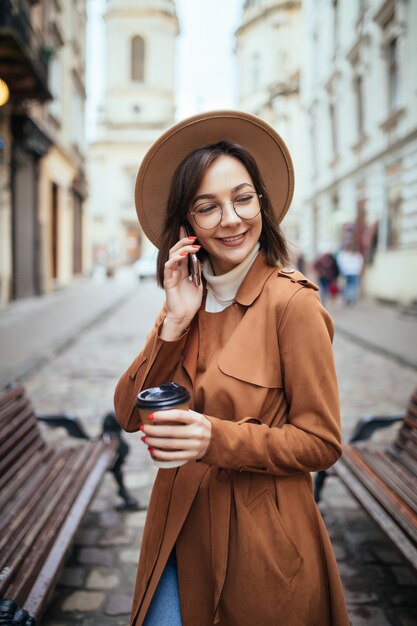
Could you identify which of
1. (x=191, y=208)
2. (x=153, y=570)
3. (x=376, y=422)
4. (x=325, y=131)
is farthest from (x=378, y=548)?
(x=325, y=131)

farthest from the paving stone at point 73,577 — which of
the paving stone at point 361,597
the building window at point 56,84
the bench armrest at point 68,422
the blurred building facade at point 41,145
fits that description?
the building window at point 56,84

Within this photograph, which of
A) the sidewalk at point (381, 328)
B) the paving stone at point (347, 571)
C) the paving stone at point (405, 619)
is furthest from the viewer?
the sidewalk at point (381, 328)

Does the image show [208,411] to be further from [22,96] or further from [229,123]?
[22,96]

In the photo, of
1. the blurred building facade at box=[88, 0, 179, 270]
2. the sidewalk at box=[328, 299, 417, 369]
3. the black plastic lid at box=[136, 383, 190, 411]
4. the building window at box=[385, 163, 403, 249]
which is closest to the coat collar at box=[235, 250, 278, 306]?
the black plastic lid at box=[136, 383, 190, 411]

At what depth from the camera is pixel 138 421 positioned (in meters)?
1.67

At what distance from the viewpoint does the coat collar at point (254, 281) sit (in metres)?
1.53

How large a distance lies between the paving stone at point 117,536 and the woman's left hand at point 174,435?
210 centimetres

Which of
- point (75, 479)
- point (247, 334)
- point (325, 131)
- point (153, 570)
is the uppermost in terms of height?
point (325, 131)

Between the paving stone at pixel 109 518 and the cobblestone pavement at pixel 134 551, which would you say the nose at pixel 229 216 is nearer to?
the cobblestone pavement at pixel 134 551

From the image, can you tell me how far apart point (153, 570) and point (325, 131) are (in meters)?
24.0

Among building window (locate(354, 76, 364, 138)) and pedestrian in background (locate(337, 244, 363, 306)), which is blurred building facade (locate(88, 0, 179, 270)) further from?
pedestrian in background (locate(337, 244, 363, 306))

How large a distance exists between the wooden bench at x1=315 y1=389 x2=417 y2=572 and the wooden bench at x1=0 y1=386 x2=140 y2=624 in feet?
4.56

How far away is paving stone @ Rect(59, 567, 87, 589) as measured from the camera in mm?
2711

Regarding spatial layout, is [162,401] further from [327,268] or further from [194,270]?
[327,268]
